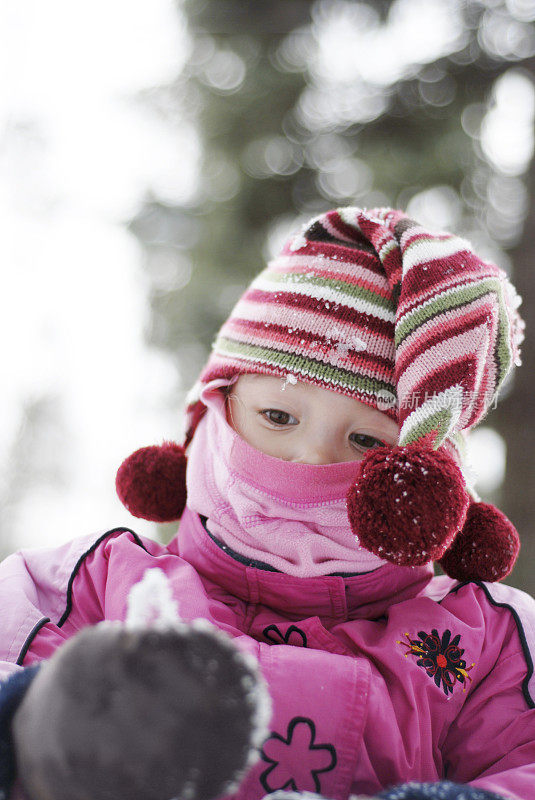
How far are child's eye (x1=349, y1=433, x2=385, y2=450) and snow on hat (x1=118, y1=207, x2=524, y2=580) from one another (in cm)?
6

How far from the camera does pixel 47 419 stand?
281cm

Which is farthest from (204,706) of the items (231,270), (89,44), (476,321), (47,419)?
(89,44)

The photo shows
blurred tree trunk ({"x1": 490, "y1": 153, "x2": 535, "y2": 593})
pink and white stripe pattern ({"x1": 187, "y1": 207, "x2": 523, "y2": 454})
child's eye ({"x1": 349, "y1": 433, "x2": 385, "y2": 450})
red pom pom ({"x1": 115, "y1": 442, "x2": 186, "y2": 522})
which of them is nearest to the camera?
pink and white stripe pattern ({"x1": 187, "y1": 207, "x2": 523, "y2": 454})

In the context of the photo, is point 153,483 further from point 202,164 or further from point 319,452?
point 202,164

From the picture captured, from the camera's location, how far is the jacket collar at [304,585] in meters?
1.06

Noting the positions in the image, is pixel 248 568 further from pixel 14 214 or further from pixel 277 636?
pixel 14 214

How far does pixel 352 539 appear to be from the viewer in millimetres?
1066

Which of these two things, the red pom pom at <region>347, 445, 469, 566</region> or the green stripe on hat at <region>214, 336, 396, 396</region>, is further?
the green stripe on hat at <region>214, 336, 396, 396</region>

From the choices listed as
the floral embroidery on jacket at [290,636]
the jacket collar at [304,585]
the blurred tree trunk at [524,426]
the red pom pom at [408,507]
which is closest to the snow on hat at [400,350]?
the red pom pom at [408,507]

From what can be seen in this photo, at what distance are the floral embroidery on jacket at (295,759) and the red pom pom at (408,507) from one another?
0.25m

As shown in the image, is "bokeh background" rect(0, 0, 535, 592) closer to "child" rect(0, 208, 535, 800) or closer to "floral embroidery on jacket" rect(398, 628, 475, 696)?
"child" rect(0, 208, 535, 800)

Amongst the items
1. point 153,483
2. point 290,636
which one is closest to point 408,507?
point 290,636

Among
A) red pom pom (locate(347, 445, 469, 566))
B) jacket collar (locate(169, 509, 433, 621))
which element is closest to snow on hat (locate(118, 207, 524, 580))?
red pom pom (locate(347, 445, 469, 566))

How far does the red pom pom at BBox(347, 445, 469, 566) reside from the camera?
0.86 meters
